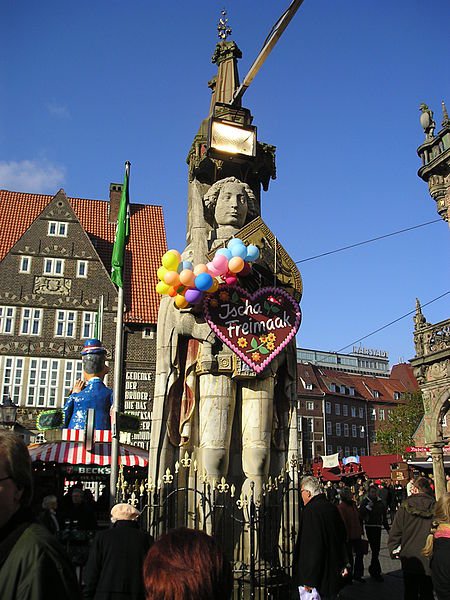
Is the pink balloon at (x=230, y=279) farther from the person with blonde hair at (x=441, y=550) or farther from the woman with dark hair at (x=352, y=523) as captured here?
the person with blonde hair at (x=441, y=550)

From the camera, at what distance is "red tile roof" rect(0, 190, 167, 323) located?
1154 inches

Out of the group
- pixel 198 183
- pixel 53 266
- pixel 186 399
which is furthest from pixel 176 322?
pixel 53 266

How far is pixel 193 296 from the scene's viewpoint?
24.5ft

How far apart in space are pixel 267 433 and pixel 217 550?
5.94 meters

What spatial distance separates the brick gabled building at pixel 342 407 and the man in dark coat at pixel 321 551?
54245mm

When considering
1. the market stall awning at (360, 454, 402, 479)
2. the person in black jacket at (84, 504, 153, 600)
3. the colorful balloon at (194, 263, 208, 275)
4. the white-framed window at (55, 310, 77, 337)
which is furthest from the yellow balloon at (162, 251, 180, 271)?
the market stall awning at (360, 454, 402, 479)

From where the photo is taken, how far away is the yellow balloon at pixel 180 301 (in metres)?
7.64

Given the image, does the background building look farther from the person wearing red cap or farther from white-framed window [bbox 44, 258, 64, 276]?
the person wearing red cap

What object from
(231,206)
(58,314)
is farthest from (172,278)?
(58,314)

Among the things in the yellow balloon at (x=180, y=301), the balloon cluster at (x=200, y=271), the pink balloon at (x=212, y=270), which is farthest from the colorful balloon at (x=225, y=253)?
the yellow balloon at (x=180, y=301)

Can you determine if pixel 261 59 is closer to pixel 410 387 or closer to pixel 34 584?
pixel 34 584

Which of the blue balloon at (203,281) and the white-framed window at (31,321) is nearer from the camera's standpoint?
the blue balloon at (203,281)

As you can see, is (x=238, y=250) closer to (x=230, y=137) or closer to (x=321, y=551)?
(x=230, y=137)

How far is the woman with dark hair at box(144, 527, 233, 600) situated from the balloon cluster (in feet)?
17.7
